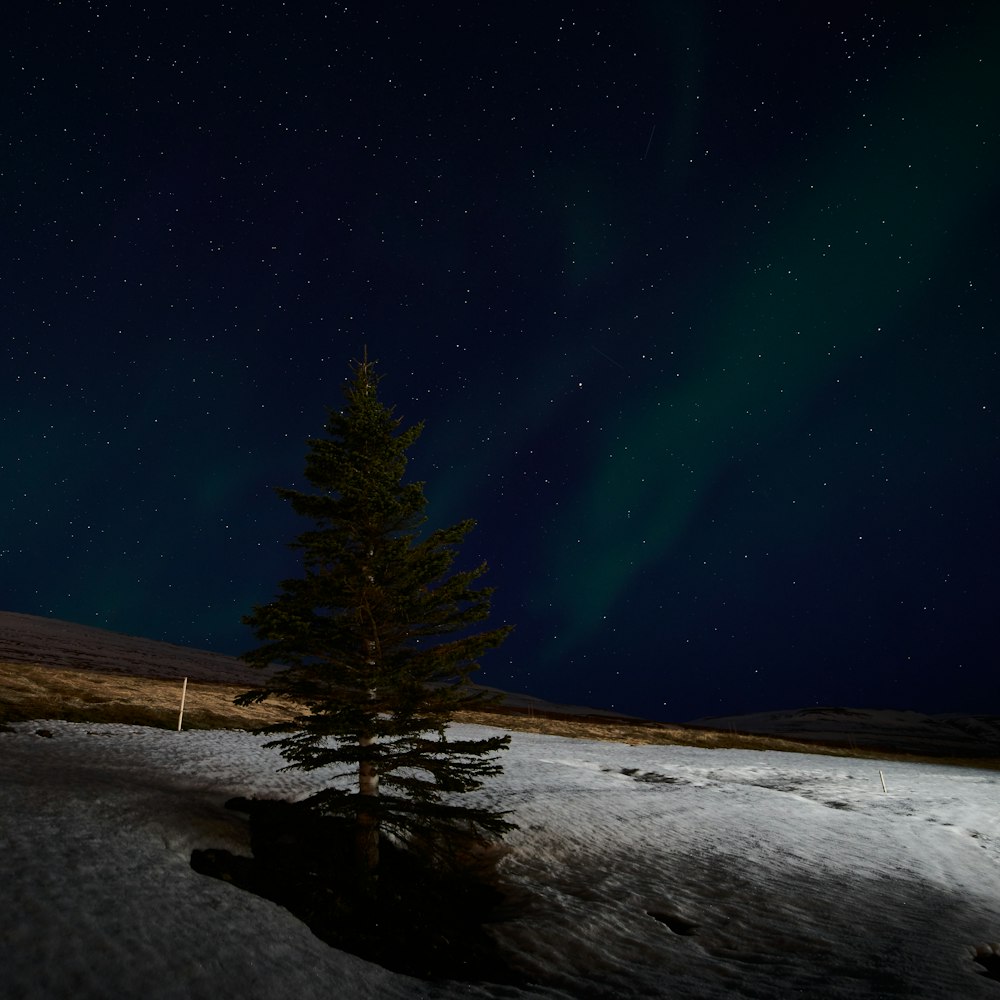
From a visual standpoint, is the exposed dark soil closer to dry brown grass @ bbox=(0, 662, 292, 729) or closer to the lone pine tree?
the lone pine tree

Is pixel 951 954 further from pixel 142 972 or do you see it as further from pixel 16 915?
pixel 16 915

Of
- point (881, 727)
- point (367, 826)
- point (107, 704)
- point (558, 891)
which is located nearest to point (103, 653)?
point (107, 704)

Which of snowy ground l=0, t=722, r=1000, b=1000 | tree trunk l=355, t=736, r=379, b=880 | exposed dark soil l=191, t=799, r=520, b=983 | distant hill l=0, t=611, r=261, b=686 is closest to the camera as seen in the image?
snowy ground l=0, t=722, r=1000, b=1000

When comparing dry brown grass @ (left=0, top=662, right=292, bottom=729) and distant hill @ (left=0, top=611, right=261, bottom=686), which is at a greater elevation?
distant hill @ (left=0, top=611, right=261, bottom=686)

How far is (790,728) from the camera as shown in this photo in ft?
446

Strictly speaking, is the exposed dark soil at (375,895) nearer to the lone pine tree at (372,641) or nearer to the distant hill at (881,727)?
the lone pine tree at (372,641)

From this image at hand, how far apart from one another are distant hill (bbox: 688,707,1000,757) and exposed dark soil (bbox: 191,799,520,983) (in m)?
106

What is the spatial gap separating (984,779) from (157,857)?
146ft

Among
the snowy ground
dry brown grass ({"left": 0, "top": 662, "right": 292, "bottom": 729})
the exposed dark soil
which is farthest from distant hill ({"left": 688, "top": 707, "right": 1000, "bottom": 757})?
the exposed dark soil

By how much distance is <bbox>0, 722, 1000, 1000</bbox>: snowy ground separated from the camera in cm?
596

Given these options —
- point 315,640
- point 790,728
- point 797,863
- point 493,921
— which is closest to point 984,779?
point 797,863

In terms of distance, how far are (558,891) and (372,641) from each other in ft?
19.1

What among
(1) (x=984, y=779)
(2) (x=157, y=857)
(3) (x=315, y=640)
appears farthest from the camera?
(1) (x=984, y=779)

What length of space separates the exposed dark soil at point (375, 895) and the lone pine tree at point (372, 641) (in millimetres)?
566
